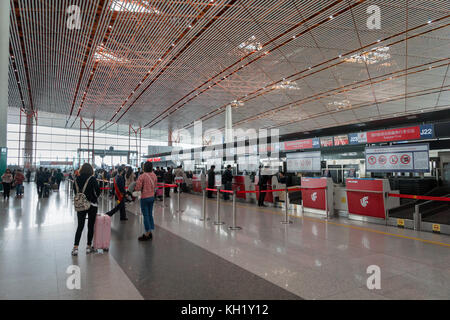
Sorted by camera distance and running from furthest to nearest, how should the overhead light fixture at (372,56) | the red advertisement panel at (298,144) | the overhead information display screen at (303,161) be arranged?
the overhead light fixture at (372,56)
the red advertisement panel at (298,144)
the overhead information display screen at (303,161)

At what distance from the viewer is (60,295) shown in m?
3.12

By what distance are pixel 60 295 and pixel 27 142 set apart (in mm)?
35012

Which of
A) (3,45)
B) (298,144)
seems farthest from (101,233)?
(298,144)

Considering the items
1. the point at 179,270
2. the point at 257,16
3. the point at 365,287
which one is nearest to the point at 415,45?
the point at 257,16

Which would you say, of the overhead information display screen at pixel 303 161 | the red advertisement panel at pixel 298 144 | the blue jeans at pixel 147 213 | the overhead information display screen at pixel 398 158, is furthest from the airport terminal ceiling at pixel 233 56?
the blue jeans at pixel 147 213

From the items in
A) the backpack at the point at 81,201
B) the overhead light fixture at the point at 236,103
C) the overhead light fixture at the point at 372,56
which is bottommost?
the backpack at the point at 81,201

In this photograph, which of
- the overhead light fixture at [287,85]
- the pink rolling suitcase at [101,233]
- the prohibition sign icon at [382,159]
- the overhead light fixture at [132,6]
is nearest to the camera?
the pink rolling suitcase at [101,233]

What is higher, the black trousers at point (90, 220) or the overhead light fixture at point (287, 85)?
the overhead light fixture at point (287, 85)

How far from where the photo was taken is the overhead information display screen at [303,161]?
10398 millimetres

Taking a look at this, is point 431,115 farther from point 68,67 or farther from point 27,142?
point 27,142

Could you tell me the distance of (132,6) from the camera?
437 inches

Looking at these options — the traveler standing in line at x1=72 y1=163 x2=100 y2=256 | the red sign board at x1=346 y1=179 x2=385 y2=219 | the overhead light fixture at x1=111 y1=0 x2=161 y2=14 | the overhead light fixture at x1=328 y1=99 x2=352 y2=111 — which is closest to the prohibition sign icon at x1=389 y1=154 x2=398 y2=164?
the red sign board at x1=346 y1=179 x2=385 y2=219

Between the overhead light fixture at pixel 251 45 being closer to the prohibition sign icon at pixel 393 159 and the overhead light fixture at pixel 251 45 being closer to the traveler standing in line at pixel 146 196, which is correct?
the prohibition sign icon at pixel 393 159

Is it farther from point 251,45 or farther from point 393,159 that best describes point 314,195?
point 251,45
